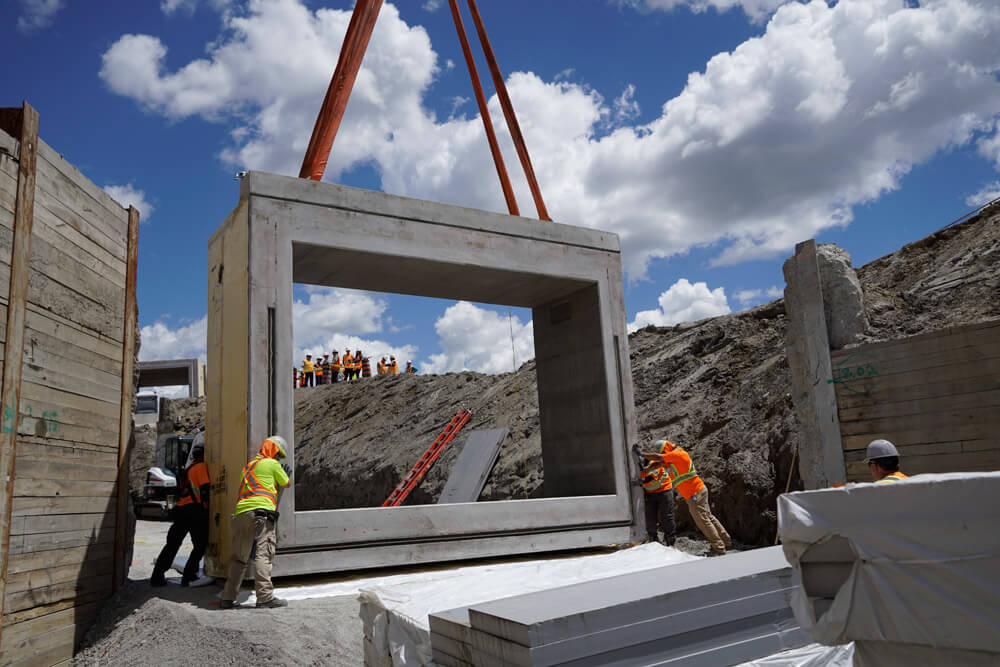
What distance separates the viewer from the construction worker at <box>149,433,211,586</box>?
7.84m

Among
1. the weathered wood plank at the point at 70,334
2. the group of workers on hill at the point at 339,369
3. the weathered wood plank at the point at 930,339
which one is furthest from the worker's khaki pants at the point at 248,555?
the group of workers on hill at the point at 339,369

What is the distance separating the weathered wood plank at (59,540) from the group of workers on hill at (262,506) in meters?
0.90

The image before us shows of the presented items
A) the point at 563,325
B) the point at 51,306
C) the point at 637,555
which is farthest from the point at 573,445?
the point at 51,306

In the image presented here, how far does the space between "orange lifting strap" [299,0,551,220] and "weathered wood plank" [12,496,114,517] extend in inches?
172

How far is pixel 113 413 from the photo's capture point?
7250mm

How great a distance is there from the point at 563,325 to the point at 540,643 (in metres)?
7.93

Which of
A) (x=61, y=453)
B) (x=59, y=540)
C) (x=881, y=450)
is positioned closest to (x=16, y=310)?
(x=61, y=453)

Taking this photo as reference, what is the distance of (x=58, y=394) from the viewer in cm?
616

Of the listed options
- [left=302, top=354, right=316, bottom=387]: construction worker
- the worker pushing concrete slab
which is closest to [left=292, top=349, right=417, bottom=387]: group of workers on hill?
[left=302, top=354, right=316, bottom=387]: construction worker

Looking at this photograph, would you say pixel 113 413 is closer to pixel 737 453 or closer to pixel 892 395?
pixel 892 395

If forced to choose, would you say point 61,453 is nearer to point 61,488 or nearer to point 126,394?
point 61,488

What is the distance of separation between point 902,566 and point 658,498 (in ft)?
23.8

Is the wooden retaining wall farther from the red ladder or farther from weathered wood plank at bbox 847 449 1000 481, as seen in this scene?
the red ladder

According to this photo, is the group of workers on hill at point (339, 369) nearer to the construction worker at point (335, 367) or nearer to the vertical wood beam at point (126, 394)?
the construction worker at point (335, 367)
